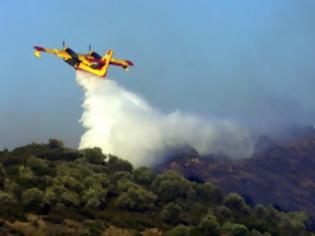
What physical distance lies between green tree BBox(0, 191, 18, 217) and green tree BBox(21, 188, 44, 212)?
8.08ft

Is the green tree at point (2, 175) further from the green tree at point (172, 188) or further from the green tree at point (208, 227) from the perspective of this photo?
the green tree at point (208, 227)

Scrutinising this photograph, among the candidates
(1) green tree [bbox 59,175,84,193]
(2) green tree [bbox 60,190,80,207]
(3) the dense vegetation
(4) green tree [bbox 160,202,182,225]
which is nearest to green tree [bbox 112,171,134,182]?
(3) the dense vegetation

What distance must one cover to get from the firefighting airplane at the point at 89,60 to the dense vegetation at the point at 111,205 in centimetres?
2588

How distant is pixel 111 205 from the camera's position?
16525cm

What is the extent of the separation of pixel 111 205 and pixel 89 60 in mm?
40054

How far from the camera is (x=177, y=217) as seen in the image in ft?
532

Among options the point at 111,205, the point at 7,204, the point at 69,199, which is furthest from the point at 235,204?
the point at 7,204

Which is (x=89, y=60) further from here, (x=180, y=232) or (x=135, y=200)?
(x=180, y=232)

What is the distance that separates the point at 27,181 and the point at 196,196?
164 feet

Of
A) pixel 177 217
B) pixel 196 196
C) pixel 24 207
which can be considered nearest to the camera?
pixel 24 207

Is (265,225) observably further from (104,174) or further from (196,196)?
(104,174)

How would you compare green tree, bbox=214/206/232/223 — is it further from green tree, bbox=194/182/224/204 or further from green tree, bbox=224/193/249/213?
green tree, bbox=194/182/224/204

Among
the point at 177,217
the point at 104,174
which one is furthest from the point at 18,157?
the point at 177,217

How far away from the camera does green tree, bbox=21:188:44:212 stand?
143625mm
